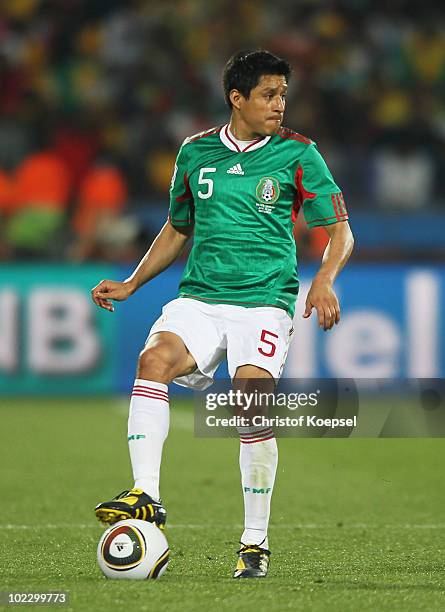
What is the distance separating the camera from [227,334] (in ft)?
15.5

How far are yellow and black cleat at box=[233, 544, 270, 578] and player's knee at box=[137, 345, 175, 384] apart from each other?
643 millimetres

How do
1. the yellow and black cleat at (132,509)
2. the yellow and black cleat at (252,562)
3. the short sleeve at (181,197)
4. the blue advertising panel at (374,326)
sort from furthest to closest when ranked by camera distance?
the blue advertising panel at (374,326) → the short sleeve at (181,197) → the yellow and black cleat at (252,562) → the yellow and black cleat at (132,509)

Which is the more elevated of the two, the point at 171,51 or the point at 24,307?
the point at 171,51

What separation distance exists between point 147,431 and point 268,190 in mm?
968

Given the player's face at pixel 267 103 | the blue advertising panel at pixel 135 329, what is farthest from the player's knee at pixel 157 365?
the blue advertising panel at pixel 135 329

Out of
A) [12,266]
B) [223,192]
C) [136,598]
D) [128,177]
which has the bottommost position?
[136,598]

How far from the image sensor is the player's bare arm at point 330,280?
4418mm

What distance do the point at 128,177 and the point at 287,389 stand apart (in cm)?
955

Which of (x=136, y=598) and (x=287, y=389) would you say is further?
(x=287, y=389)

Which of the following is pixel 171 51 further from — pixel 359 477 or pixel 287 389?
pixel 287 389

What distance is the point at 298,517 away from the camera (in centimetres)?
617

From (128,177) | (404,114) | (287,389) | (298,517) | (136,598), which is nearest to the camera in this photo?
(136,598)

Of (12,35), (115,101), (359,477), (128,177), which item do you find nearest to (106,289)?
(359,477)

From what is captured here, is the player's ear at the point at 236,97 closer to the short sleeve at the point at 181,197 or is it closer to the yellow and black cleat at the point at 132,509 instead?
the short sleeve at the point at 181,197
